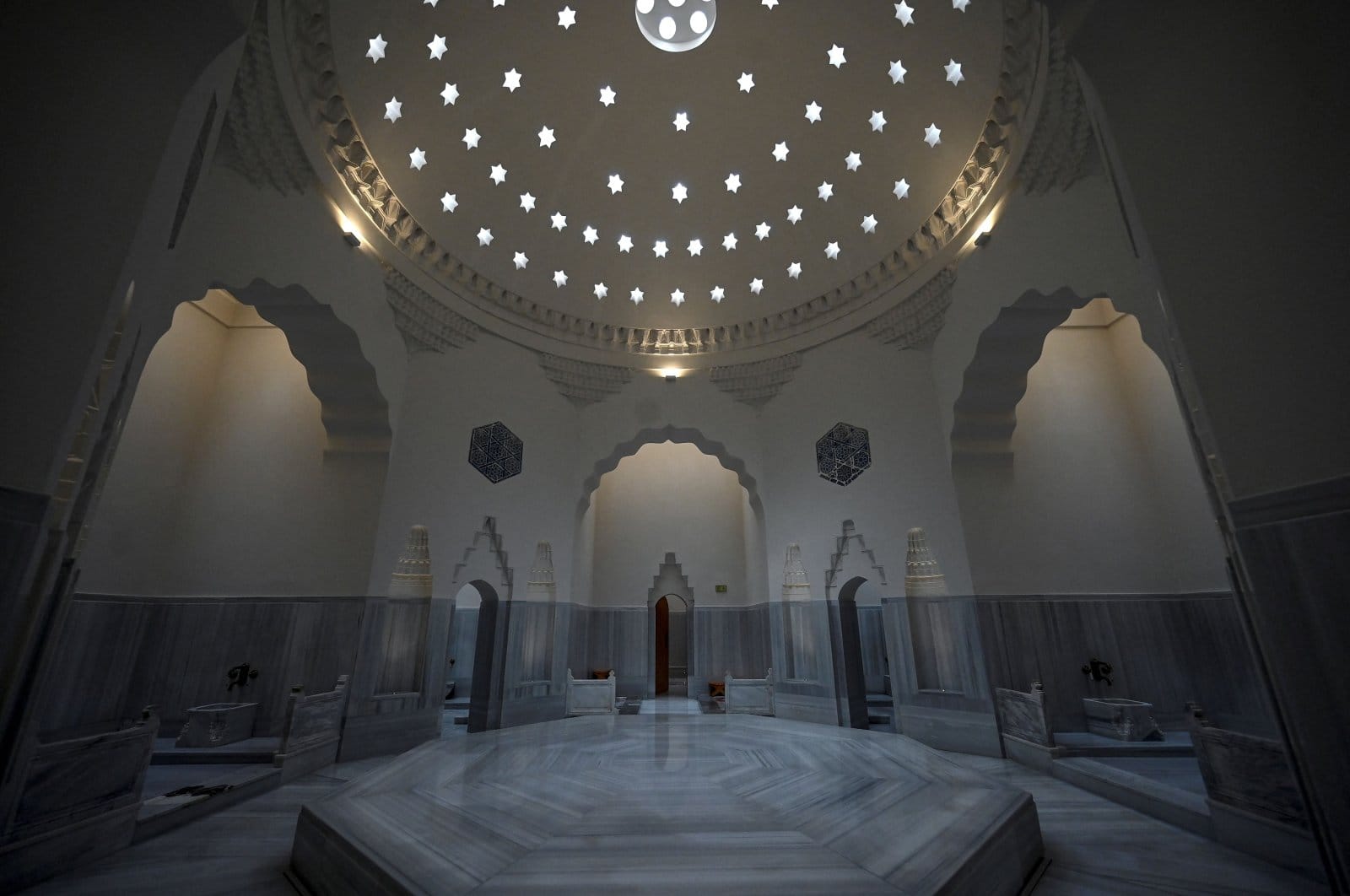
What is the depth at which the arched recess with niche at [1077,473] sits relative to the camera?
706 centimetres

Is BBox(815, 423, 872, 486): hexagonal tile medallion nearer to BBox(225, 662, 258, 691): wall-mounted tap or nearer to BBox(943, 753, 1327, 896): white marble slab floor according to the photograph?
BBox(943, 753, 1327, 896): white marble slab floor

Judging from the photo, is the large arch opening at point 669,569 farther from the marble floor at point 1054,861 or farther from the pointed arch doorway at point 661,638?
the marble floor at point 1054,861

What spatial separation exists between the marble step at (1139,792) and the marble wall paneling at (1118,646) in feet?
4.50

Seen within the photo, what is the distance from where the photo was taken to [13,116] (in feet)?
6.70

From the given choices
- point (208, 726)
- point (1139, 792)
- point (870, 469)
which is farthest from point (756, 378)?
point (208, 726)

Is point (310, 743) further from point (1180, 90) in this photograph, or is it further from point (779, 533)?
point (1180, 90)

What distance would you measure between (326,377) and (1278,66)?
8538 millimetres

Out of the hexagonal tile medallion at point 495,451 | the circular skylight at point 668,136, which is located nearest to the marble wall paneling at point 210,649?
the hexagonal tile medallion at point 495,451

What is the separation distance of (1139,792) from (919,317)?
587 cm

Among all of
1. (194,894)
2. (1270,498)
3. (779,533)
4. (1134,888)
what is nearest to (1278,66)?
(1270,498)

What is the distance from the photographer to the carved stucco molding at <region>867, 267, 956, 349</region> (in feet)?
25.2

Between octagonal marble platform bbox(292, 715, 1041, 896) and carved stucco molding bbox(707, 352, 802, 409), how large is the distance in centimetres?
621

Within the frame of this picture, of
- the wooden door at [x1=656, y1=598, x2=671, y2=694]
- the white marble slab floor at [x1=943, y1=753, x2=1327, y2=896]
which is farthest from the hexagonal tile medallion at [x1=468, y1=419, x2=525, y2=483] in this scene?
the white marble slab floor at [x1=943, y1=753, x2=1327, y2=896]

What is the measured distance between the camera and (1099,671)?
6898mm
